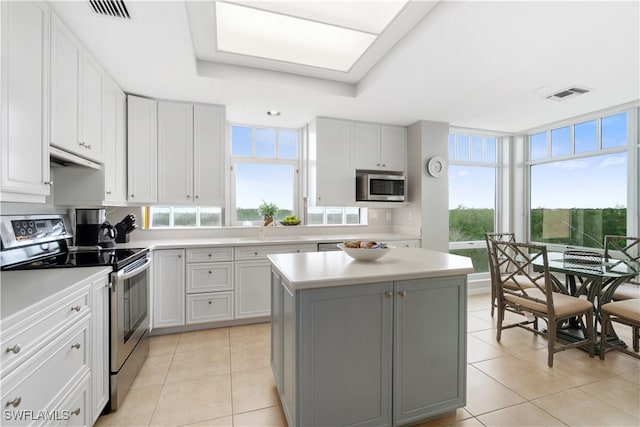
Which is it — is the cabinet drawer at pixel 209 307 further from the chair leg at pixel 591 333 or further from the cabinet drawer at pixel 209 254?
the chair leg at pixel 591 333

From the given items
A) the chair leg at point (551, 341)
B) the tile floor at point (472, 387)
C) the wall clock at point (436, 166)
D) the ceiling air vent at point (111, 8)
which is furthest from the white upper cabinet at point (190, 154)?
the chair leg at point (551, 341)

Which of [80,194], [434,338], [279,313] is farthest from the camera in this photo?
[80,194]

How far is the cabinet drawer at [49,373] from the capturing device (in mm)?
1039

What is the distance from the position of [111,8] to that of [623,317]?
4.29 m

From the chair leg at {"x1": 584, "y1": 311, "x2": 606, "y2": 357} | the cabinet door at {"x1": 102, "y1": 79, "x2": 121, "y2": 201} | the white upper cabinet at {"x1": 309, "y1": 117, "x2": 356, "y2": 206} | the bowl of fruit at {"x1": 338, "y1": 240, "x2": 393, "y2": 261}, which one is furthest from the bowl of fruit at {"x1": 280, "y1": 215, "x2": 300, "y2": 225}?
the chair leg at {"x1": 584, "y1": 311, "x2": 606, "y2": 357}

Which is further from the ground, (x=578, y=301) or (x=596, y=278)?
(x=596, y=278)

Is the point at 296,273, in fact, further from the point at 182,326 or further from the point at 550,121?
the point at 550,121

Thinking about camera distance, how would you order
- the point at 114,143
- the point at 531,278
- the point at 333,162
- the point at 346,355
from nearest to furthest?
the point at 346,355 → the point at 531,278 → the point at 114,143 → the point at 333,162

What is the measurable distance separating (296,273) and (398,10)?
190cm

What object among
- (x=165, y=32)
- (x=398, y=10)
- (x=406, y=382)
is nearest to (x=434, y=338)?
(x=406, y=382)

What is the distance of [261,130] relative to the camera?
4086 millimetres

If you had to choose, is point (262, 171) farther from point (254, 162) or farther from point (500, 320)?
point (500, 320)

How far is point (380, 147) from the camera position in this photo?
13.4 feet

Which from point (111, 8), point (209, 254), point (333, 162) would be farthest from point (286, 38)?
point (209, 254)
